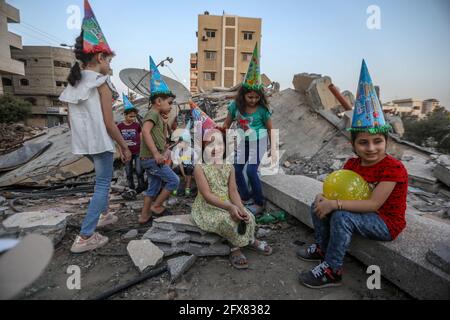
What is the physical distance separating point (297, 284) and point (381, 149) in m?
1.33

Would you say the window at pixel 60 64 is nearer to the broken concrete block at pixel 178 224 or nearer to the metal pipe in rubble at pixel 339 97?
the metal pipe in rubble at pixel 339 97

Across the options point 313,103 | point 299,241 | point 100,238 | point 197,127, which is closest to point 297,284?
point 299,241

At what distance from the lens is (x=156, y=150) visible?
3.12m

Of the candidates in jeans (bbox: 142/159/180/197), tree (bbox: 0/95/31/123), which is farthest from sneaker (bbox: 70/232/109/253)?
tree (bbox: 0/95/31/123)

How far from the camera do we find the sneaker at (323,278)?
2.07 meters

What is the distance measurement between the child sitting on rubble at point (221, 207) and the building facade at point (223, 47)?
28279mm

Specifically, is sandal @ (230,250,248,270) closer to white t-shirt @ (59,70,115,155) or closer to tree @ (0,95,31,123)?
white t-shirt @ (59,70,115,155)

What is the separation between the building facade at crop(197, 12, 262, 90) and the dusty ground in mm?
28610

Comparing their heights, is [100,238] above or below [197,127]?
below

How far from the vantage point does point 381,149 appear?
6.75ft

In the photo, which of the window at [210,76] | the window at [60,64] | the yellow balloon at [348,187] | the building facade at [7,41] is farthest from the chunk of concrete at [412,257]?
the window at [60,64]

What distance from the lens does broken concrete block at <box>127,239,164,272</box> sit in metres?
2.33

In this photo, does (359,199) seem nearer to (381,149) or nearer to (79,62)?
(381,149)
